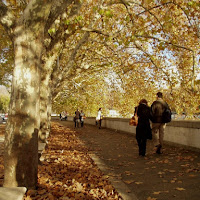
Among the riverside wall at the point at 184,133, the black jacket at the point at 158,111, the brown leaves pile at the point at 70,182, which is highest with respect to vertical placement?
the black jacket at the point at 158,111

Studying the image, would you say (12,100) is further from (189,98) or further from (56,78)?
(189,98)

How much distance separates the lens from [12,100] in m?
4.23

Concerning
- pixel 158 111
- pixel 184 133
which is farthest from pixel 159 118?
pixel 184 133

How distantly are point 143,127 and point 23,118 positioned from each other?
196 inches

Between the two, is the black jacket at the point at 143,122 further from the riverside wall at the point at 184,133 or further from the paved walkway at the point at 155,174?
the riverside wall at the point at 184,133

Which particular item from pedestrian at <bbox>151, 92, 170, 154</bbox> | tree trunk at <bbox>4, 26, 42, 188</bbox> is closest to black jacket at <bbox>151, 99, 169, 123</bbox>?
pedestrian at <bbox>151, 92, 170, 154</bbox>

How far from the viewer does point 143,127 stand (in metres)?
8.27

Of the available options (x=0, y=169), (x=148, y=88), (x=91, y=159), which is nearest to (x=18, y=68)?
(x=0, y=169)

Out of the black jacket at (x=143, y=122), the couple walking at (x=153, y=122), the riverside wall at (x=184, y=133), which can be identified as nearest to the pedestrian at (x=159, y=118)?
the couple walking at (x=153, y=122)

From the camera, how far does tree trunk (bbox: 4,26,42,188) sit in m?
4.16

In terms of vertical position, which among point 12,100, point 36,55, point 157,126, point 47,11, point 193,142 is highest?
point 47,11

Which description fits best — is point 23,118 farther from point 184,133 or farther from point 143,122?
point 184,133

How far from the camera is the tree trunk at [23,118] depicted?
4.16 meters

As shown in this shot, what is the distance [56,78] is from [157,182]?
31.4 feet
